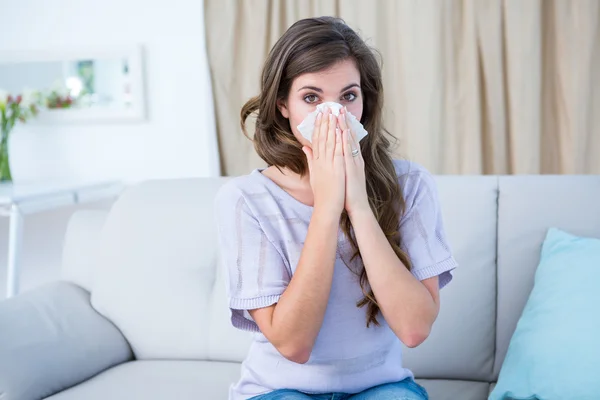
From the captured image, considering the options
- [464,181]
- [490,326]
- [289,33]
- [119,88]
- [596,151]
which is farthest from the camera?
[119,88]

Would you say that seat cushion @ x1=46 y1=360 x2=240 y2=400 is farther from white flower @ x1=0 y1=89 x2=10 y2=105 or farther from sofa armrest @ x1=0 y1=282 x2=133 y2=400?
white flower @ x1=0 y1=89 x2=10 y2=105

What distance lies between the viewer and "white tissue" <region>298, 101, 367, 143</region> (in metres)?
1.15

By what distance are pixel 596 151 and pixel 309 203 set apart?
129 cm

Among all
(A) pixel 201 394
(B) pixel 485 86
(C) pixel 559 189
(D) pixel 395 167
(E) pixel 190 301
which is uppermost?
(B) pixel 485 86

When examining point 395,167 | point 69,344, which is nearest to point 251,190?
point 395,167

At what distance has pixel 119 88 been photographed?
9.16 feet

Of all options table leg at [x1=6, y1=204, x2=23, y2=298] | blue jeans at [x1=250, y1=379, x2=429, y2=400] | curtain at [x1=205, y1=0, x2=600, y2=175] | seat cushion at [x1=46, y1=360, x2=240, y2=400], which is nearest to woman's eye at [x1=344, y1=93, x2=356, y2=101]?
blue jeans at [x1=250, y1=379, x2=429, y2=400]

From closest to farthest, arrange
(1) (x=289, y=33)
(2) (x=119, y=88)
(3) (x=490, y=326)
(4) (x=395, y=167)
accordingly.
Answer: (1) (x=289, y=33)
(4) (x=395, y=167)
(3) (x=490, y=326)
(2) (x=119, y=88)

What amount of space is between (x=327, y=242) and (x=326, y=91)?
0.87 ft

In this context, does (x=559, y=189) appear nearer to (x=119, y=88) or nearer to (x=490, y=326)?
(x=490, y=326)

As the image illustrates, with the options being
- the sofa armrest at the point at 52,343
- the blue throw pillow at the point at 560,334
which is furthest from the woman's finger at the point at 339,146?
the sofa armrest at the point at 52,343

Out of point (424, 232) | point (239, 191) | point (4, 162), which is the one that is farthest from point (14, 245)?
point (424, 232)

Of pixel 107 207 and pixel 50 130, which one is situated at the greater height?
pixel 50 130

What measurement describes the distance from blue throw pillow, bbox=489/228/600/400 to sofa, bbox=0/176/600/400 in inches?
5.2
